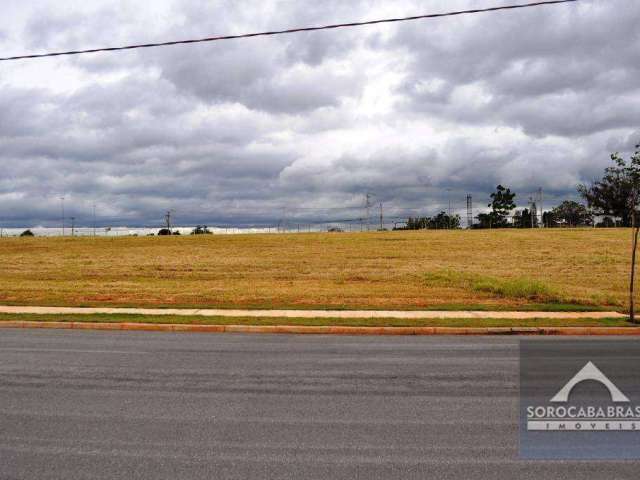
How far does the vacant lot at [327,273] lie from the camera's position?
21.7 meters

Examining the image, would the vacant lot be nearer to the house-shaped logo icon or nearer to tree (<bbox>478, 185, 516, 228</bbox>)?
the house-shaped logo icon

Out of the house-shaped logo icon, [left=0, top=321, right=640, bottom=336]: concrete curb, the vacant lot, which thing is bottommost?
[left=0, top=321, right=640, bottom=336]: concrete curb

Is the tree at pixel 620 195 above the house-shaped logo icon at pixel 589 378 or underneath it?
above

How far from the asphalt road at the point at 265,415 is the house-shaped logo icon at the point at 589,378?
67cm

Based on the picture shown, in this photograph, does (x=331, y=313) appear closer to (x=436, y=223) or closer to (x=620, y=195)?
(x=620, y=195)

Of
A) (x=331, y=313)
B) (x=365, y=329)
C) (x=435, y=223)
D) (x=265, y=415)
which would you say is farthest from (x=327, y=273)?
(x=435, y=223)

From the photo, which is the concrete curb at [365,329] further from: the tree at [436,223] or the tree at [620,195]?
the tree at [436,223]

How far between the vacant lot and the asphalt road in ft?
30.5

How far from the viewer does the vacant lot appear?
21.7 m

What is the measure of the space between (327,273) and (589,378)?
24.8 metres

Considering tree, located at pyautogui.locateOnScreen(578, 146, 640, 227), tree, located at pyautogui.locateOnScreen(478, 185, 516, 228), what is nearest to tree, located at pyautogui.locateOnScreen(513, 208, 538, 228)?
tree, located at pyautogui.locateOnScreen(478, 185, 516, 228)

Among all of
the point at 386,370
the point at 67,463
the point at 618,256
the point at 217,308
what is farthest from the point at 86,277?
the point at 618,256

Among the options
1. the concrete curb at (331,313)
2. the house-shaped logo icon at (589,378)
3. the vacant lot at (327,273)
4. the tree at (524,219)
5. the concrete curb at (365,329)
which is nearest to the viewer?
the house-shaped logo icon at (589,378)

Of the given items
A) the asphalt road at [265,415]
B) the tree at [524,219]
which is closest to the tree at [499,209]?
the tree at [524,219]
